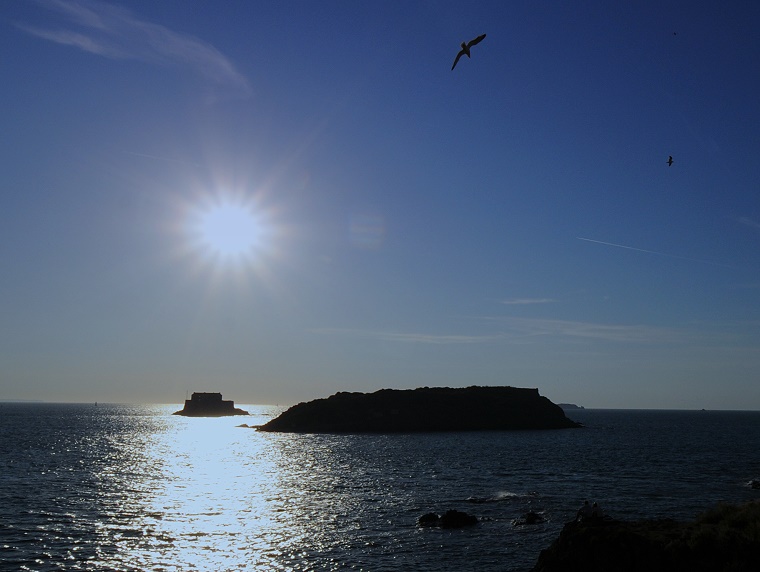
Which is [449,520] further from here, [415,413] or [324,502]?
[415,413]

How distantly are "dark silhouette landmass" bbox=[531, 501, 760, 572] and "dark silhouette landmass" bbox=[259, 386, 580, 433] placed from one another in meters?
147

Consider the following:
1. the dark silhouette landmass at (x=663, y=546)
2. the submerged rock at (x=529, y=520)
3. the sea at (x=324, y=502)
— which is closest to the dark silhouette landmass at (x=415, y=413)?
the sea at (x=324, y=502)

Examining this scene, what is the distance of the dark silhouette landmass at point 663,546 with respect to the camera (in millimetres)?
24172

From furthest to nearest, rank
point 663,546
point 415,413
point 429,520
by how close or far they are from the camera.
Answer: point 415,413
point 429,520
point 663,546

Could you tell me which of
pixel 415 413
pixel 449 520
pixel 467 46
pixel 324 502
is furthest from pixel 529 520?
pixel 415 413

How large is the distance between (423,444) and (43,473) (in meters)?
68.7

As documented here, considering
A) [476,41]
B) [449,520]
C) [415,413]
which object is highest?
[476,41]

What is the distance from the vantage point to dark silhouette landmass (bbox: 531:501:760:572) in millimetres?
24172

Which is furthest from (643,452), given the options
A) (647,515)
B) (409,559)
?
(409,559)

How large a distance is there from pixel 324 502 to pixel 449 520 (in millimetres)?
15185

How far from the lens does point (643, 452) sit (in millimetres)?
102500

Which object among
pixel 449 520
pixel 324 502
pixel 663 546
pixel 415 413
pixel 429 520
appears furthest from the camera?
pixel 415 413

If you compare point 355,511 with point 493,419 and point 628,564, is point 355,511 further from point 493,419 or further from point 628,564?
point 493,419

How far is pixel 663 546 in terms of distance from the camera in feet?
83.3
